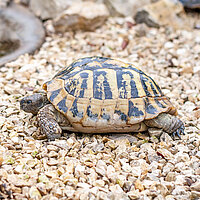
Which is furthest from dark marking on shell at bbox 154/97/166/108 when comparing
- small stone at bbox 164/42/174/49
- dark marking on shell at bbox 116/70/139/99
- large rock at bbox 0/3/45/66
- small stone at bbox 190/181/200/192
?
large rock at bbox 0/3/45/66

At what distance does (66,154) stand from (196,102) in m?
1.98

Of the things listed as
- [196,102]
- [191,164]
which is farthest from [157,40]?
[191,164]

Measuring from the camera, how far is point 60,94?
10.4ft

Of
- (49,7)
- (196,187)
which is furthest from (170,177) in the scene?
(49,7)

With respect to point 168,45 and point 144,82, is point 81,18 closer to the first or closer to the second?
point 168,45

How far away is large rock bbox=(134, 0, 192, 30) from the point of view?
5758mm

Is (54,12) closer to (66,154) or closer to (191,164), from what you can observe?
(66,154)

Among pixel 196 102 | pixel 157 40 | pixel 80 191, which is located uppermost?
Answer: pixel 157 40

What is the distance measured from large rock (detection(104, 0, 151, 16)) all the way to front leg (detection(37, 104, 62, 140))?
11.4ft

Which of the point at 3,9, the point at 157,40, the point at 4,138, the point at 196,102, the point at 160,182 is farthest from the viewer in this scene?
the point at 3,9

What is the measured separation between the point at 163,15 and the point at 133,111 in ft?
11.2

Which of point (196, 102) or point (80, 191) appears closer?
point (80, 191)

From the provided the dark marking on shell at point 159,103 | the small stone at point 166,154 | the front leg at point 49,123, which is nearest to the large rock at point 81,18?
the front leg at point 49,123

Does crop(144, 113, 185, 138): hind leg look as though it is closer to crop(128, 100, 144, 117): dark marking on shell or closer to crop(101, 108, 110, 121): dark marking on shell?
crop(128, 100, 144, 117): dark marking on shell
